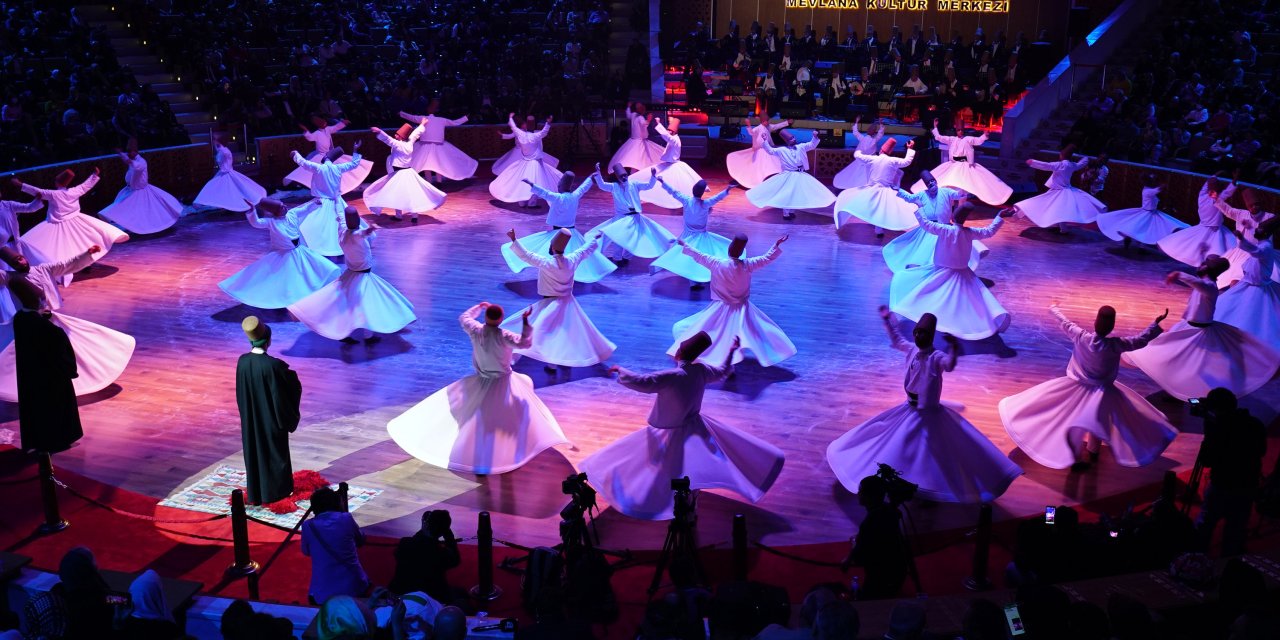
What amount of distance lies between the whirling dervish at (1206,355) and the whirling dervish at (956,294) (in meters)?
1.79

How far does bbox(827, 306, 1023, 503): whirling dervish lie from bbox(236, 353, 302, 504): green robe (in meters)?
3.88

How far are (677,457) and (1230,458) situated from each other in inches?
134

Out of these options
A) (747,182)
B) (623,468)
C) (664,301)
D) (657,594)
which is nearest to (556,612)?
(657,594)

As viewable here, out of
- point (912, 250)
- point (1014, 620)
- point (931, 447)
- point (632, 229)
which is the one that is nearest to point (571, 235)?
point (632, 229)

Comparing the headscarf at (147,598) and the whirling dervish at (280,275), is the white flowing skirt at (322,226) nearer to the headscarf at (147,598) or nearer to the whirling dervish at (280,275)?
the whirling dervish at (280,275)

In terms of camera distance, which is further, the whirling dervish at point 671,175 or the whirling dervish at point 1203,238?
the whirling dervish at point 671,175

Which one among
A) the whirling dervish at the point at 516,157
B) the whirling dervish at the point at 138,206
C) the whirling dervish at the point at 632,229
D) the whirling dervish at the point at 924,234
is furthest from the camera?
the whirling dervish at the point at 516,157

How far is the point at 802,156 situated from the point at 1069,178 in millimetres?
3877

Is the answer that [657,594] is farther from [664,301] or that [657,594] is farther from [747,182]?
[747,182]

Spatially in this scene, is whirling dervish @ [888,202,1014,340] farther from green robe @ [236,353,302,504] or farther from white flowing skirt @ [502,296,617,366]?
green robe @ [236,353,302,504]

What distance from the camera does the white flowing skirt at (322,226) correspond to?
45.5ft

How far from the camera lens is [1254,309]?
10.5 meters

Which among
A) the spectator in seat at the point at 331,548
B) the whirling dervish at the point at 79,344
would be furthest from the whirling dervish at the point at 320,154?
the spectator in seat at the point at 331,548

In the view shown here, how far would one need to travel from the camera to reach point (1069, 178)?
50.9 ft
